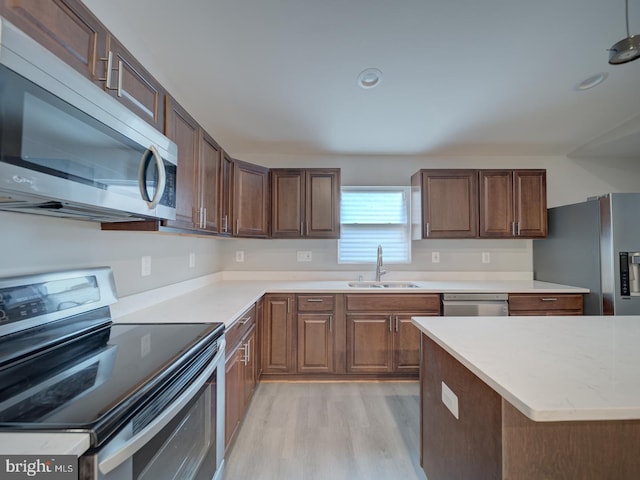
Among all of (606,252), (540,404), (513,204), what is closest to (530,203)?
(513,204)

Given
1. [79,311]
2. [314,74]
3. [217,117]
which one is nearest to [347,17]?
[314,74]

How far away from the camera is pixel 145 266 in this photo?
5.79ft

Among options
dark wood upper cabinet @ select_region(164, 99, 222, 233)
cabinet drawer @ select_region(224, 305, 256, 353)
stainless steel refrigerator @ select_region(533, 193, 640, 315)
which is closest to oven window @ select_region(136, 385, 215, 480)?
cabinet drawer @ select_region(224, 305, 256, 353)

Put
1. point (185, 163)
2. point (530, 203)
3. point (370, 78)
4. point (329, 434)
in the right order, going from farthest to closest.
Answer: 1. point (530, 203)
2. point (370, 78)
3. point (329, 434)
4. point (185, 163)

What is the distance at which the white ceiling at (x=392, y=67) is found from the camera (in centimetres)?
148

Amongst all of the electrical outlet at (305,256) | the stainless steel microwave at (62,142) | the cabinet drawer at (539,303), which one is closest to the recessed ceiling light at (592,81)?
the cabinet drawer at (539,303)

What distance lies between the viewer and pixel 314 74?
6.31 ft

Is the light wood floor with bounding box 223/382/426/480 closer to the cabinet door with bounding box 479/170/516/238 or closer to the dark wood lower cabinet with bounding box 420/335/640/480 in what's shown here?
the dark wood lower cabinet with bounding box 420/335/640/480

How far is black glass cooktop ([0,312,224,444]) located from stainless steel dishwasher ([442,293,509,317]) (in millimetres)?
2150

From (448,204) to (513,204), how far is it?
2.27 feet

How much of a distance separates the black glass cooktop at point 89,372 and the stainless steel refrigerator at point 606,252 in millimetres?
3141

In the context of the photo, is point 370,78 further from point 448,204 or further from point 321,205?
point 448,204

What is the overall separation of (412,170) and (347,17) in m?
2.06
